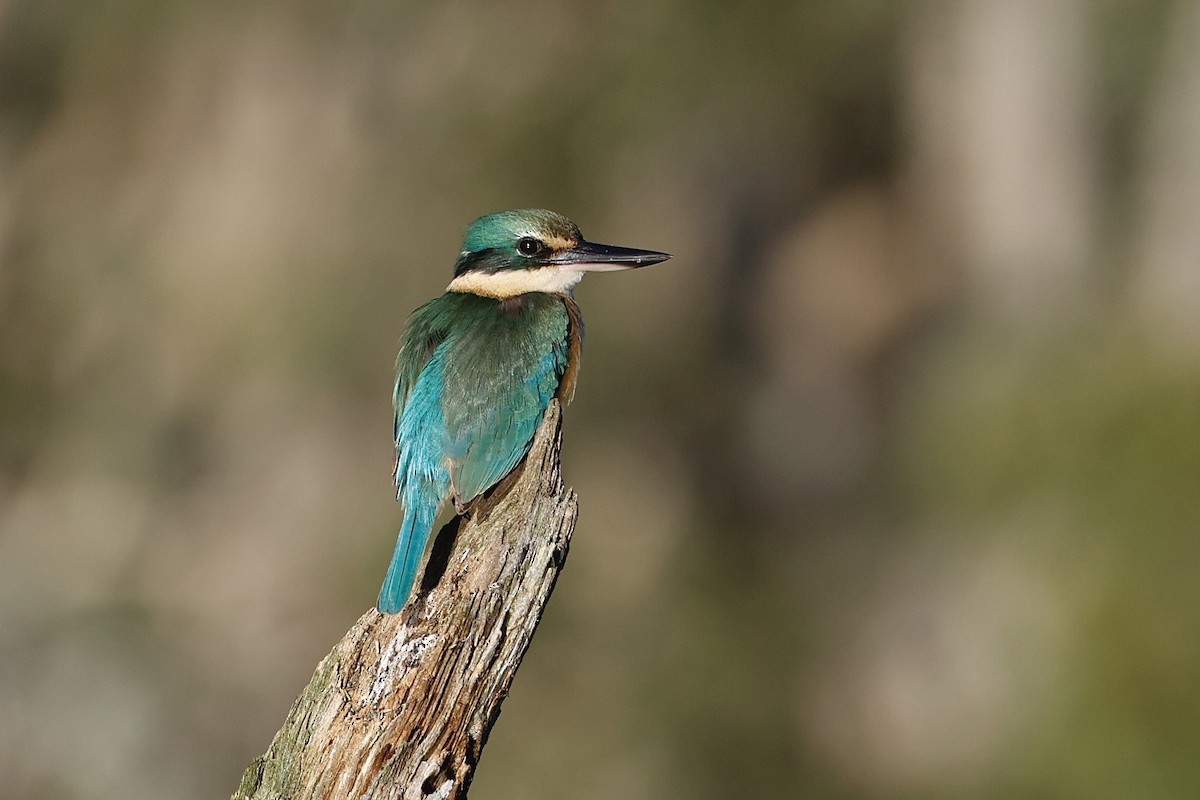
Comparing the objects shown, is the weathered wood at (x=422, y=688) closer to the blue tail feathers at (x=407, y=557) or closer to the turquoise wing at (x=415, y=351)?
the blue tail feathers at (x=407, y=557)

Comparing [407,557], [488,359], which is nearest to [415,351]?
[488,359]

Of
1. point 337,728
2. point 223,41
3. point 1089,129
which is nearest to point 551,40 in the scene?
point 223,41

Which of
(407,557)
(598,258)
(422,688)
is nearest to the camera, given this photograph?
(422,688)

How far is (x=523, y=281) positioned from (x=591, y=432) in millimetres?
6112

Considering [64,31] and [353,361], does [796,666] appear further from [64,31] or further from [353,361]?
[64,31]

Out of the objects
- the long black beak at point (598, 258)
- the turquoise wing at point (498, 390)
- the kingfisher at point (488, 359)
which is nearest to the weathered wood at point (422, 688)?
the kingfisher at point (488, 359)

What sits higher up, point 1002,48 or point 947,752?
point 1002,48

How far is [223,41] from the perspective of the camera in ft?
37.9

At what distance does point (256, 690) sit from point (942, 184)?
706 cm

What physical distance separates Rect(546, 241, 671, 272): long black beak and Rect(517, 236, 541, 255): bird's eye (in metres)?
0.05

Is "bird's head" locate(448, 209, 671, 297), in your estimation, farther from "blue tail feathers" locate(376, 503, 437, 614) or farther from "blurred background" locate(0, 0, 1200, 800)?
"blurred background" locate(0, 0, 1200, 800)

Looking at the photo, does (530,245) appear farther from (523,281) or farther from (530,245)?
(523,281)

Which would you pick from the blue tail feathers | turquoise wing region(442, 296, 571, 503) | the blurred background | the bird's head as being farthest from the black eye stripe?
the blurred background

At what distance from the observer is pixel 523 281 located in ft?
16.7
